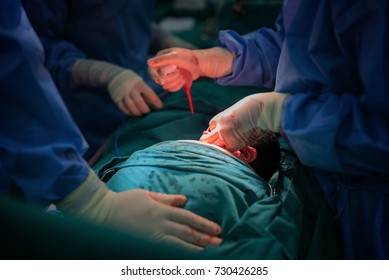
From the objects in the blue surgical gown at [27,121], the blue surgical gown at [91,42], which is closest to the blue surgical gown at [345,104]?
the blue surgical gown at [27,121]

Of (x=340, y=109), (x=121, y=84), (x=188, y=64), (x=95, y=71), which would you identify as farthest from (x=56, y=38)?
(x=340, y=109)

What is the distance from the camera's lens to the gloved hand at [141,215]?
4.23 feet

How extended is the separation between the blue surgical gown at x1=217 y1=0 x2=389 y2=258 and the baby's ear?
0.37 metres

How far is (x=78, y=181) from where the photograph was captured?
1.27m

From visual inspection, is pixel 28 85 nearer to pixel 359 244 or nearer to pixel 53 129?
pixel 53 129

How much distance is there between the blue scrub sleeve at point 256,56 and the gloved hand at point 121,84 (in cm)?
46

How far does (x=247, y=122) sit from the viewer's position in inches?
60.9

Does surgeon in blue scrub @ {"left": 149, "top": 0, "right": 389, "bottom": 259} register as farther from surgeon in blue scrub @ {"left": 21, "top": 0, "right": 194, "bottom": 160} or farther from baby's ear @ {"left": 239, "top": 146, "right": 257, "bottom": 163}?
surgeon in blue scrub @ {"left": 21, "top": 0, "right": 194, "bottom": 160}

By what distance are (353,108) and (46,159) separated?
32.8 inches

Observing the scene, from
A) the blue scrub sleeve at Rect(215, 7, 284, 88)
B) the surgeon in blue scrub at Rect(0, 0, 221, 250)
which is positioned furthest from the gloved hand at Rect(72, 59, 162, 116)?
the surgeon in blue scrub at Rect(0, 0, 221, 250)

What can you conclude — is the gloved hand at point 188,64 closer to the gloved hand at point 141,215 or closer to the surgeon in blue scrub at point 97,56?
the surgeon in blue scrub at point 97,56

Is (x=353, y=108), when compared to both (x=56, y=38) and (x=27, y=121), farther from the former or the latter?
(x=56, y=38)

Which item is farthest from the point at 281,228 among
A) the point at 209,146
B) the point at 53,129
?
the point at 53,129
